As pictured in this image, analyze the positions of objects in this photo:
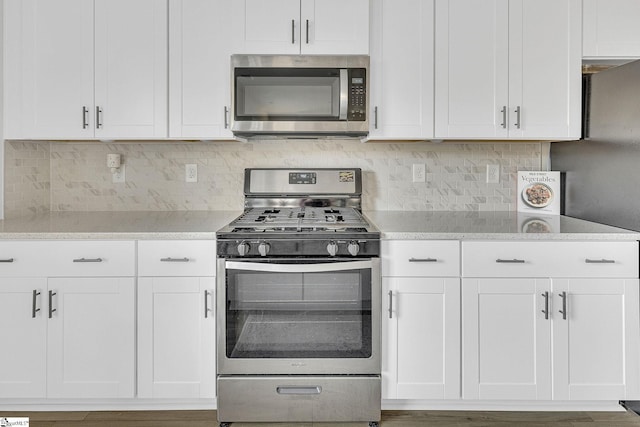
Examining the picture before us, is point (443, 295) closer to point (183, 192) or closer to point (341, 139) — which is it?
point (341, 139)

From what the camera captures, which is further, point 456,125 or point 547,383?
point 456,125

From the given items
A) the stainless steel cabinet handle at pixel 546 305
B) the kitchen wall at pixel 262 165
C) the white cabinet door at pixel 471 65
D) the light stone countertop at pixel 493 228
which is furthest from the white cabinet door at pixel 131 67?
the stainless steel cabinet handle at pixel 546 305

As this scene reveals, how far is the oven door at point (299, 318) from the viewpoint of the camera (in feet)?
6.75

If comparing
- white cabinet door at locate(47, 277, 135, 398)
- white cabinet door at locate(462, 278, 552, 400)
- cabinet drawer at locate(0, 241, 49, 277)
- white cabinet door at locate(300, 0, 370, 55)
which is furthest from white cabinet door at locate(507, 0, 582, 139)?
cabinet drawer at locate(0, 241, 49, 277)

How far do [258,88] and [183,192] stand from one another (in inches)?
31.8

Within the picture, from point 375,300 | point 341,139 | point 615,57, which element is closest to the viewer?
point 375,300

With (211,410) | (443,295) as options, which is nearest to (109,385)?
(211,410)

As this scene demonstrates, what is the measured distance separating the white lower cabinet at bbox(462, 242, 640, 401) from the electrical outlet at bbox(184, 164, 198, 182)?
157cm

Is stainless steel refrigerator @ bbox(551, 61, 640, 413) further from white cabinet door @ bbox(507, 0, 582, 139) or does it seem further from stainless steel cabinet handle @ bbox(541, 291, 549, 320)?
stainless steel cabinet handle @ bbox(541, 291, 549, 320)

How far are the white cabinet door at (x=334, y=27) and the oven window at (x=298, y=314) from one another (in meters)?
1.13

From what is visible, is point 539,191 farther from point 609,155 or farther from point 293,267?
point 293,267

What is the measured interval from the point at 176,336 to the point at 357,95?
1.42 metres

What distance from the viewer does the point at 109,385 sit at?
83.7 inches

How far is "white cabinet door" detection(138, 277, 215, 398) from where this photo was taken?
6.93 feet
